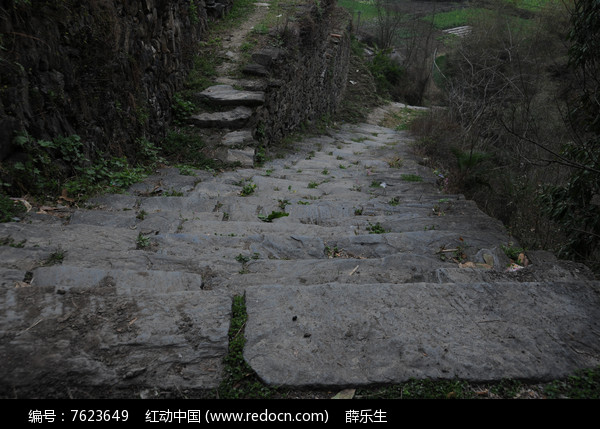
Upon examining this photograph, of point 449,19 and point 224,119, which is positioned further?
point 449,19

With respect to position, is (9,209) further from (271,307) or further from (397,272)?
(397,272)

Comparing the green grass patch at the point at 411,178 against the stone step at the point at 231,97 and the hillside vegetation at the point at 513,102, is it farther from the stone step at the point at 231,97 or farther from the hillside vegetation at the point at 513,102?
the stone step at the point at 231,97

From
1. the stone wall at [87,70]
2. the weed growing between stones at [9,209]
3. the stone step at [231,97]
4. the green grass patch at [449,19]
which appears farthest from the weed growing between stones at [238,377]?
the green grass patch at [449,19]

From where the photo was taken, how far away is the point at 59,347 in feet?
5.00

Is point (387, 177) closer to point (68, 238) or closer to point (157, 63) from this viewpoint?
point (157, 63)

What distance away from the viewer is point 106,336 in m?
1.62

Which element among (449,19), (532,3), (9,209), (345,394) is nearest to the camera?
(345,394)

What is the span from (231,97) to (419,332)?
19.4 feet

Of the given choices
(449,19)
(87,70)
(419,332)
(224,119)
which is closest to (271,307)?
(419,332)

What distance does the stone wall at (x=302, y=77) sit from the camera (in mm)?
7824

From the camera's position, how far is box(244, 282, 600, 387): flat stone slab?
1.59m

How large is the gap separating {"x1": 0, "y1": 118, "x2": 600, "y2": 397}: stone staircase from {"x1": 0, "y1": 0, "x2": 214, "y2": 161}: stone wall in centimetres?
106

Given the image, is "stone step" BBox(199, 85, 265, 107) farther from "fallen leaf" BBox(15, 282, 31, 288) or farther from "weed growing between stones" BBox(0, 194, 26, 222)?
"fallen leaf" BBox(15, 282, 31, 288)

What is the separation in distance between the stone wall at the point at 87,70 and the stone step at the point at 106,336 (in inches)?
83.6
